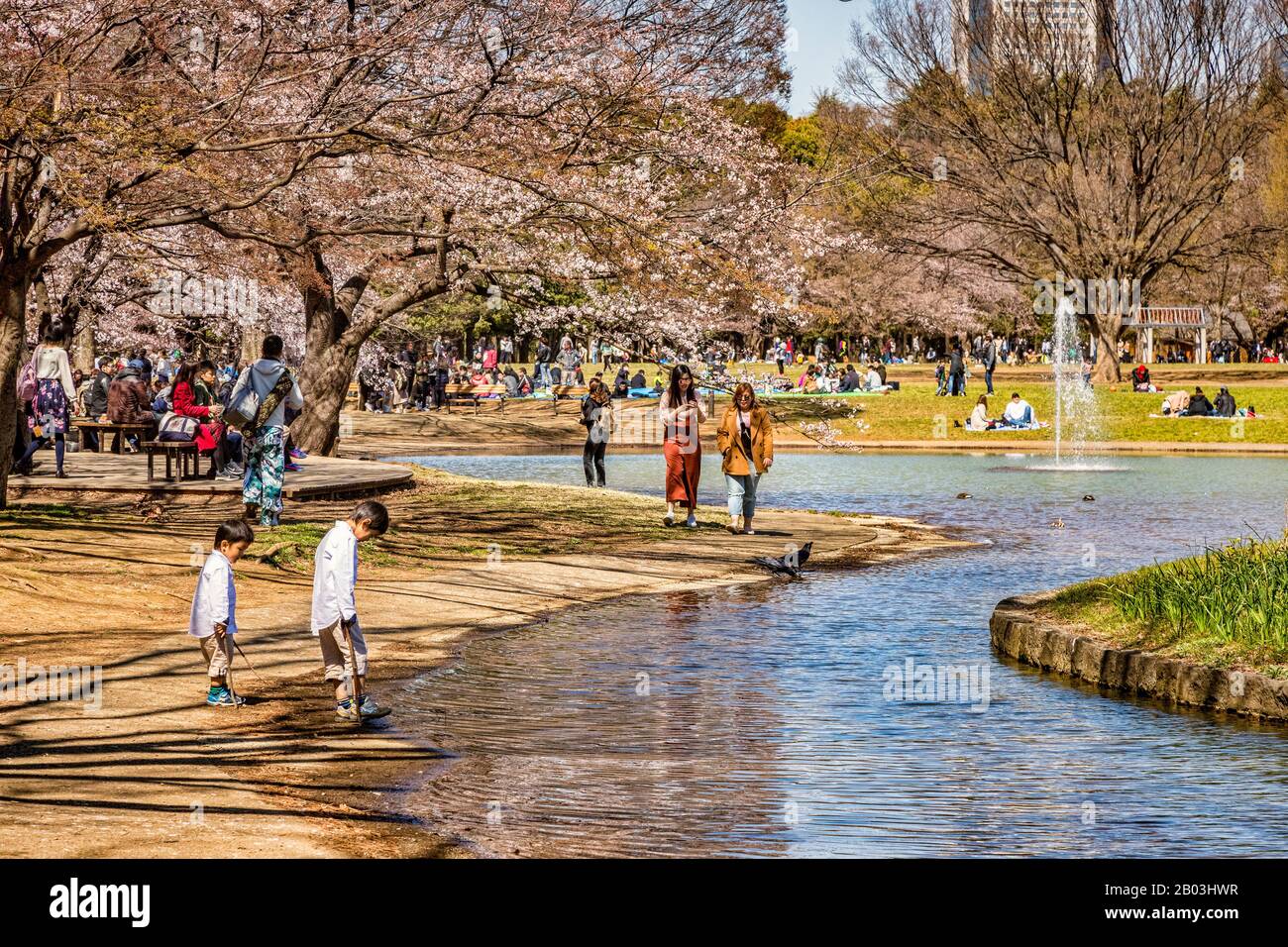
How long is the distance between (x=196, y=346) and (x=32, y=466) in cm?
3318

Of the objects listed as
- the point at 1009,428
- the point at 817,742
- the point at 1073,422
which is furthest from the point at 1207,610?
the point at 1073,422

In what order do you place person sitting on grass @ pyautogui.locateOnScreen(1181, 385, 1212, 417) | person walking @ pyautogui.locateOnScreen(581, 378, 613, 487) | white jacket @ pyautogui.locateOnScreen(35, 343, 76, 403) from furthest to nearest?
person sitting on grass @ pyautogui.locateOnScreen(1181, 385, 1212, 417) → person walking @ pyautogui.locateOnScreen(581, 378, 613, 487) → white jacket @ pyautogui.locateOnScreen(35, 343, 76, 403)

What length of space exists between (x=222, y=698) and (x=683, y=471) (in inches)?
428

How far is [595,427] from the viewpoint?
25266 mm

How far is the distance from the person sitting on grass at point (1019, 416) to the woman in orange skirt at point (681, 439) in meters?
23.5

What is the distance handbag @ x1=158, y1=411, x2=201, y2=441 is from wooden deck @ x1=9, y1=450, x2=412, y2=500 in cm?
65

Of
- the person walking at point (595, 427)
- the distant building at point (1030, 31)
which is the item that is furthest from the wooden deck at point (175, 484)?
the distant building at point (1030, 31)

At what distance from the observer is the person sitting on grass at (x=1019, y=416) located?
139ft

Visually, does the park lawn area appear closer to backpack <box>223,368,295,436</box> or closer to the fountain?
the fountain

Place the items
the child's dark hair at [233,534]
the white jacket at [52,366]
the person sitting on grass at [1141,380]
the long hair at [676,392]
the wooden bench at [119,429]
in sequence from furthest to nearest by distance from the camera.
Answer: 1. the person sitting on grass at [1141,380]
2. the wooden bench at [119,429]
3. the white jacket at [52,366]
4. the long hair at [676,392]
5. the child's dark hair at [233,534]

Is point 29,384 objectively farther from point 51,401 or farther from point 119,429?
point 119,429

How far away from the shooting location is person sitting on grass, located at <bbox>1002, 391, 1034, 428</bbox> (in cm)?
4238

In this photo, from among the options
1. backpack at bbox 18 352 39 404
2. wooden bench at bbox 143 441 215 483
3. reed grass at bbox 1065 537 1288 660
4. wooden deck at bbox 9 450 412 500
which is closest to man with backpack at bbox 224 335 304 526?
wooden deck at bbox 9 450 412 500

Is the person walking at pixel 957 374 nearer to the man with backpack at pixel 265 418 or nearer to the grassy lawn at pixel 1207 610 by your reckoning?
the man with backpack at pixel 265 418
